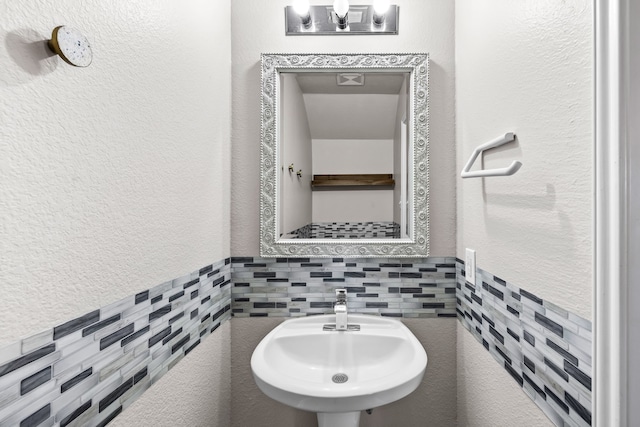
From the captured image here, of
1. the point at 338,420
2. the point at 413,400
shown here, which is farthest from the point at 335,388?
the point at 413,400

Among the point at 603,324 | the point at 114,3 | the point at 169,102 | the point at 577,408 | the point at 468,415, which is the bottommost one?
the point at 468,415

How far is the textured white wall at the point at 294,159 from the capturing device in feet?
4.21

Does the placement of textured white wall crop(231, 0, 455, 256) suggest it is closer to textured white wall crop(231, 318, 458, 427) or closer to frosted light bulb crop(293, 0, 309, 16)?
frosted light bulb crop(293, 0, 309, 16)

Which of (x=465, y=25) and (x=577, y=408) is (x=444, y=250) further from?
(x=465, y=25)

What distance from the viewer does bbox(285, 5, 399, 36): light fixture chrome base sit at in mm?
1241

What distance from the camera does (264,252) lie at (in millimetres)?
1262

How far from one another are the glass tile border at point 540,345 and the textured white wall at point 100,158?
90 centimetres

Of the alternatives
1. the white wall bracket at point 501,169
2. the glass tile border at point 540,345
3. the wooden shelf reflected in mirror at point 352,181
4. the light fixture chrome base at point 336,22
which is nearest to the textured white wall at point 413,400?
the glass tile border at point 540,345

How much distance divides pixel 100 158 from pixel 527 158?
3.00 ft

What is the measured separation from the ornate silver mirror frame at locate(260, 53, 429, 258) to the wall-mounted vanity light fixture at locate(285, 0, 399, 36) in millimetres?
94

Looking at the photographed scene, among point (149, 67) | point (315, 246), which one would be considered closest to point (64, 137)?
point (149, 67)

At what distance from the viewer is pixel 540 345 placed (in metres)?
0.72

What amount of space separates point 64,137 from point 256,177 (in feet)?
2.50

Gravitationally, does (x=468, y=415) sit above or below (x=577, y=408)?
below
